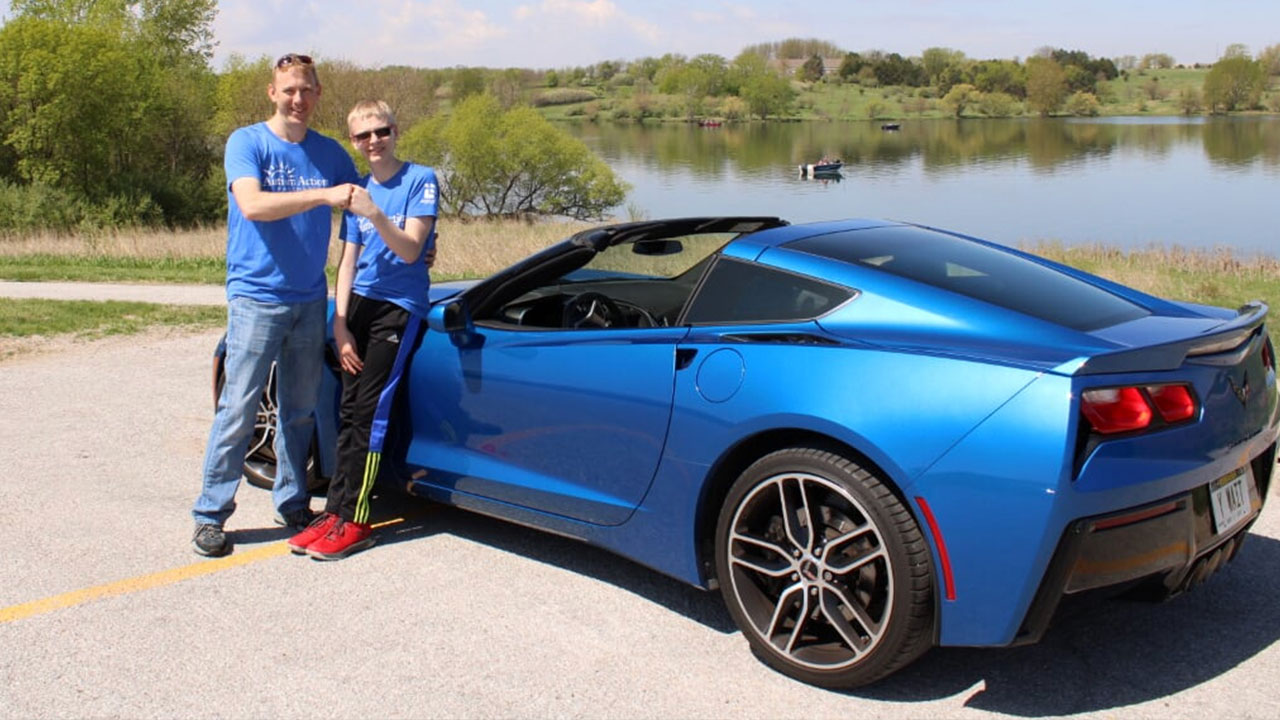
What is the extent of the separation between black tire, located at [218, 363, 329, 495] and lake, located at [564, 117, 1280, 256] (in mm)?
22519

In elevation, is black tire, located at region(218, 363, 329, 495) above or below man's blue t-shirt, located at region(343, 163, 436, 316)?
below

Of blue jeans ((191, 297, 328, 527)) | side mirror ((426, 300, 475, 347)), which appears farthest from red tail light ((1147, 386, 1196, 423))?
blue jeans ((191, 297, 328, 527))

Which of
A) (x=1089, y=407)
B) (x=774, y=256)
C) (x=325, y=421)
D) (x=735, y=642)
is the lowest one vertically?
(x=735, y=642)

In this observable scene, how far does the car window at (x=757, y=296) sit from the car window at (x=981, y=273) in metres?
0.16

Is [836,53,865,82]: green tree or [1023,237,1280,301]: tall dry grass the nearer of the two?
[1023,237,1280,301]: tall dry grass

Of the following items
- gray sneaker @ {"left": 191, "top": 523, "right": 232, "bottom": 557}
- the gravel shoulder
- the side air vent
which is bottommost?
the gravel shoulder

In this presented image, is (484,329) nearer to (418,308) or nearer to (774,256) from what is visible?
(418,308)

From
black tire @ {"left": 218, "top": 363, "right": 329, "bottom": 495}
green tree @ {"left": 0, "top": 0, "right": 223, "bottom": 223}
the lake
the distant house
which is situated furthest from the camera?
the distant house

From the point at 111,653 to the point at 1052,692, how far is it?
2.86 metres

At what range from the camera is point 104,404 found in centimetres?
735

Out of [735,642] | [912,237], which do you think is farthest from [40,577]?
[912,237]

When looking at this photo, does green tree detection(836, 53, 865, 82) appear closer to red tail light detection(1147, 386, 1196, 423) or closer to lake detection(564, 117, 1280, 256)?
lake detection(564, 117, 1280, 256)

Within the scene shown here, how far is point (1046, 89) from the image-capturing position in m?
132

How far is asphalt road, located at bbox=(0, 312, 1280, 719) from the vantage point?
11.0 ft
